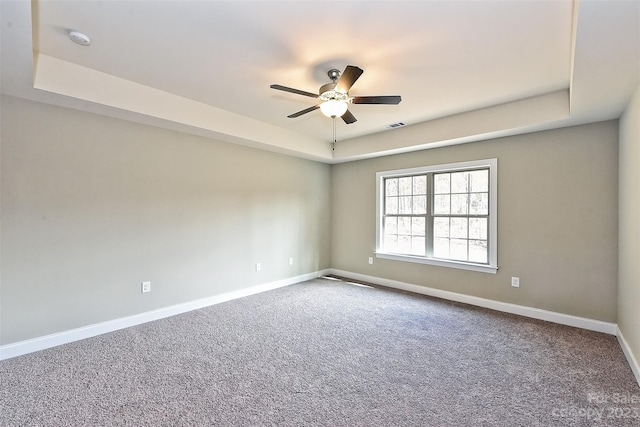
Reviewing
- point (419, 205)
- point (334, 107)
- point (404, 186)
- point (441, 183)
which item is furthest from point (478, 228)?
point (334, 107)

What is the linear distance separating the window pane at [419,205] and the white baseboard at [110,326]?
2.86m

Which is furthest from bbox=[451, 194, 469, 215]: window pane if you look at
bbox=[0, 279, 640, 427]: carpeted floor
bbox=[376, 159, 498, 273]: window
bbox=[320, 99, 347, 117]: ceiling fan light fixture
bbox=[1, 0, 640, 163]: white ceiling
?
bbox=[320, 99, 347, 117]: ceiling fan light fixture

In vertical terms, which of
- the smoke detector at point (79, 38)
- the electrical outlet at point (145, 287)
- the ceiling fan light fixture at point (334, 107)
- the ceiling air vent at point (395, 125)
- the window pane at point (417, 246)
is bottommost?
the electrical outlet at point (145, 287)

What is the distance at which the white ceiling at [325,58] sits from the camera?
193cm

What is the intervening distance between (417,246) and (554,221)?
1.91 m

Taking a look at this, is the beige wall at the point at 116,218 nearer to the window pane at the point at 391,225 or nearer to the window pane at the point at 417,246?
the window pane at the point at 391,225

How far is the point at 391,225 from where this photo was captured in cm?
533

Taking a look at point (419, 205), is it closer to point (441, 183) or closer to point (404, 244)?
point (441, 183)

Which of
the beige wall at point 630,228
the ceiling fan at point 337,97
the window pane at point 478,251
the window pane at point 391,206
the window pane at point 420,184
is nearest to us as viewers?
the beige wall at point 630,228

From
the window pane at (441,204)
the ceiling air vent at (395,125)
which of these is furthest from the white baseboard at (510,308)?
the ceiling air vent at (395,125)

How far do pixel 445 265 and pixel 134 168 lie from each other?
4.49 meters

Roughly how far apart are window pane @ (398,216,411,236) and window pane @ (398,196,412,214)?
0.35 ft

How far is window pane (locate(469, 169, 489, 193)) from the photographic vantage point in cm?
418

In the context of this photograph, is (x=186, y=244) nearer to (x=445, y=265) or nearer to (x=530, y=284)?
(x=445, y=265)
